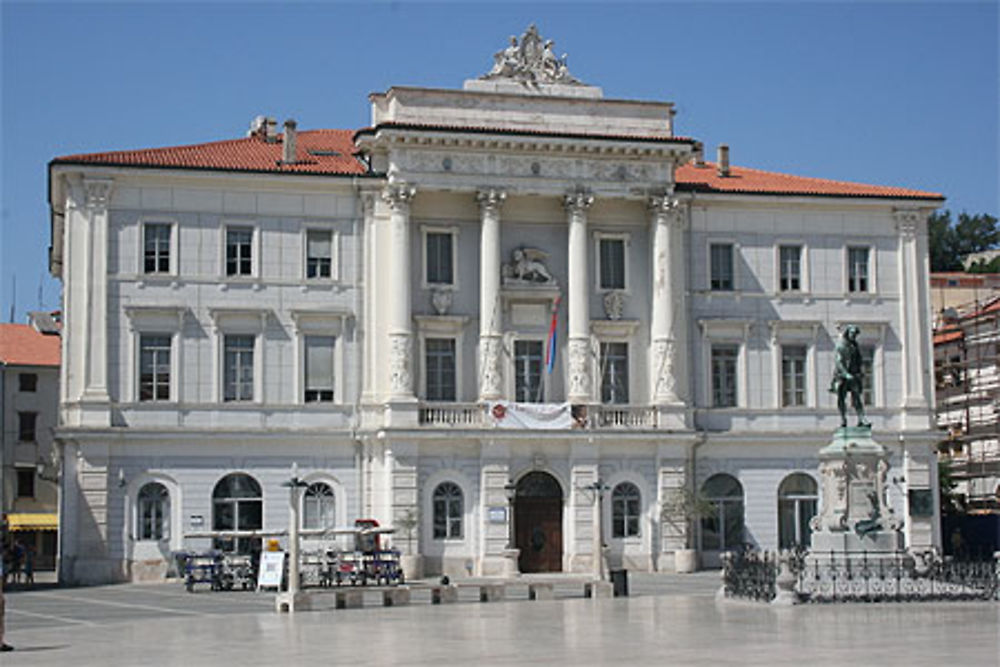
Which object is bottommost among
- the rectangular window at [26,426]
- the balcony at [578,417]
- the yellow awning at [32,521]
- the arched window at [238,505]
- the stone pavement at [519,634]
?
the stone pavement at [519,634]

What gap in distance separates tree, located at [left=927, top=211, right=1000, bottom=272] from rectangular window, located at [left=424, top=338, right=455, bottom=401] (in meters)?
64.8

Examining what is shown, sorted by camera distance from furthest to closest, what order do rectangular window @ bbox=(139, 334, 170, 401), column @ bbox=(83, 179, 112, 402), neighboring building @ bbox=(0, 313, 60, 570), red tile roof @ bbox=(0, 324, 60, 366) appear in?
red tile roof @ bbox=(0, 324, 60, 366) < neighboring building @ bbox=(0, 313, 60, 570) < rectangular window @ bbox=(139, 334, 170, 401) < column @ bbox=(83, 179, 112, 402)

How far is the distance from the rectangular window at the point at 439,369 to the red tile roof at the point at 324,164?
6.16 metres

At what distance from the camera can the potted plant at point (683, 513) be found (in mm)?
52312

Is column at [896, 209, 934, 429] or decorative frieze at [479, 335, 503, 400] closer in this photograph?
decorative frieze at [479, 335, 503, 400]

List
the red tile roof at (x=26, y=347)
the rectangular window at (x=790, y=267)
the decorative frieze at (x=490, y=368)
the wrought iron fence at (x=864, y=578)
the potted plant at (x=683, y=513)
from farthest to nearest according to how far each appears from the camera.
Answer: the red tile roof at (x=26, y=347), the rectangular window at (x=790, y=267), the potted plant at (x=683, y=513), the decorative frieze at (x=490, y=368), the wrought iron fence at (x=864, y=578)

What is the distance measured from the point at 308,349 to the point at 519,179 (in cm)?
877

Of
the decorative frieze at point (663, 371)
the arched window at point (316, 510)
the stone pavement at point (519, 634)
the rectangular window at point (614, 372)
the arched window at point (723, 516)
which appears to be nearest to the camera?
the stone pavement at point (519, 634)

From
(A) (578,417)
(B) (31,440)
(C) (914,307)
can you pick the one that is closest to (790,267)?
(C) (914,307)

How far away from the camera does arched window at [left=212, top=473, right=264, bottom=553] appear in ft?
164

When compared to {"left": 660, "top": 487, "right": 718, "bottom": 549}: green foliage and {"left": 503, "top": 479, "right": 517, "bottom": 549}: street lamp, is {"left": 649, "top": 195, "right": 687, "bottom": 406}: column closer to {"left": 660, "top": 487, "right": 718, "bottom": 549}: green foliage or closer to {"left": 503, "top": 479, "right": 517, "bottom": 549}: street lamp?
{"left": 660, "top": 487, "right": 718, "bottom": 549}: green foliage

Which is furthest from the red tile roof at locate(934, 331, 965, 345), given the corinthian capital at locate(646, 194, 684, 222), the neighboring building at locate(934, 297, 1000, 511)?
the corinthian capital at locate(646, 194, 684, 222)

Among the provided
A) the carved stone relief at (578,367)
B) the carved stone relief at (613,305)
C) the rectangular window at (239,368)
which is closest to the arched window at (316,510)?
the rectangular window at (239,368)

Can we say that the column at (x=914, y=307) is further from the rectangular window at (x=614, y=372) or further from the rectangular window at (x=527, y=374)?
the rectangular window at (x=527, y=374)
